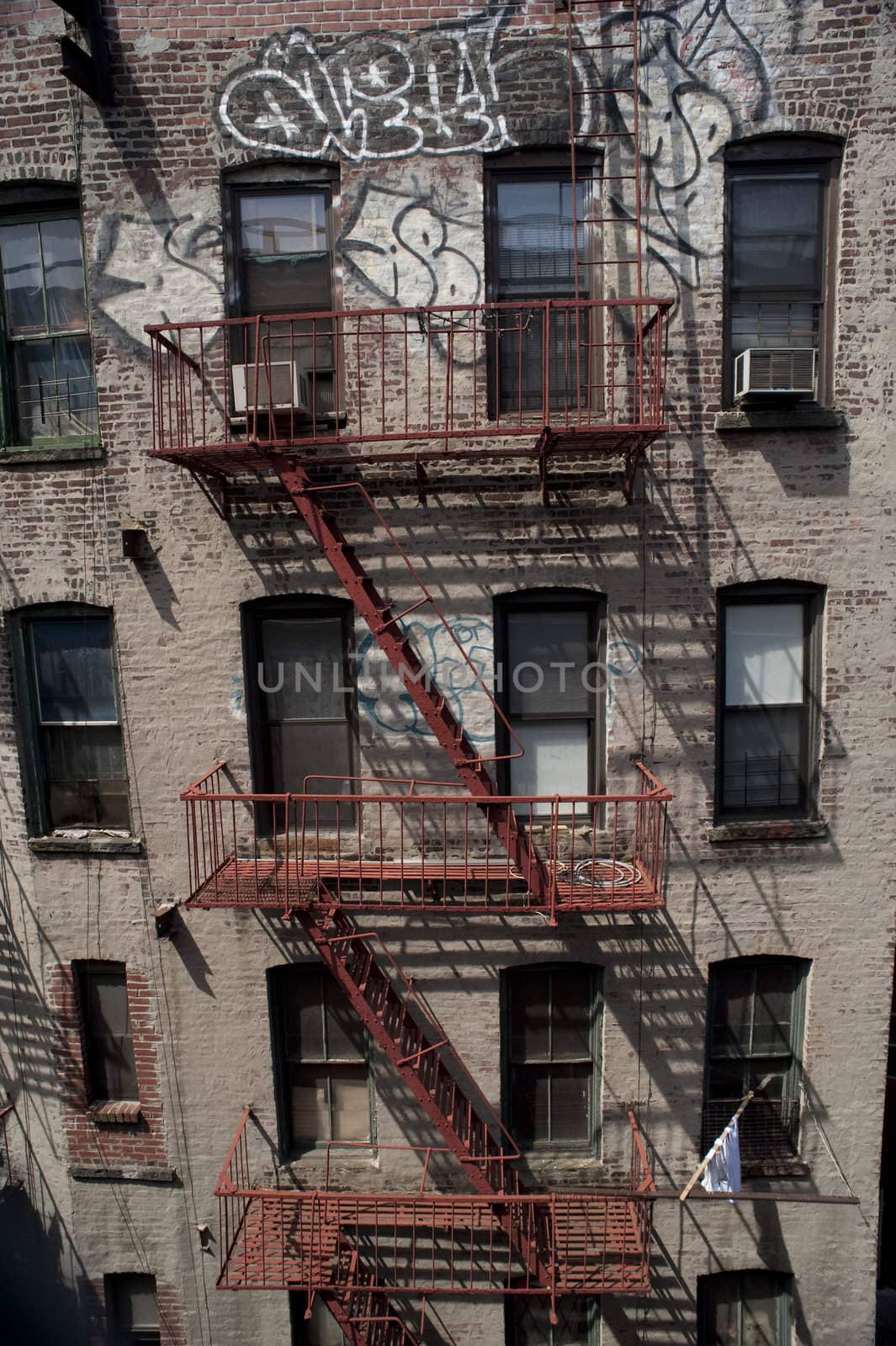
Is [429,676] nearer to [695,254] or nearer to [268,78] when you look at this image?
[695,254]

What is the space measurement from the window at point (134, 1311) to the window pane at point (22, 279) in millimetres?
8532

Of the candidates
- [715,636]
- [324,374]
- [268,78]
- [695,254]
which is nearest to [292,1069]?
[715,636]

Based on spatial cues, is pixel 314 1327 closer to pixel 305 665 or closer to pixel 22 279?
pixel 305 665

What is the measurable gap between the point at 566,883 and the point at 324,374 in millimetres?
4438

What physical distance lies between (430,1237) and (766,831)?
449cm

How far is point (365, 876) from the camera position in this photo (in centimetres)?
576

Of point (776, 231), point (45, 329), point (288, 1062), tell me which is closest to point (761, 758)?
point (776, 231)

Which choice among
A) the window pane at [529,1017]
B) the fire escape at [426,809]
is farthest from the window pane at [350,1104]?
the window pane at [529,1017]

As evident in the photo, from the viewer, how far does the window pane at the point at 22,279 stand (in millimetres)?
6234

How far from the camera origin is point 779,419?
5.86m

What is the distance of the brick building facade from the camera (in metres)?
5.72

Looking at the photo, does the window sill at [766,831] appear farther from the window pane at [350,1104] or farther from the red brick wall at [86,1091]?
the red brick wall at [86,1091]

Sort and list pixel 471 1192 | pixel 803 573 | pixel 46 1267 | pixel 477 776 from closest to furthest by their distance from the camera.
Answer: pixel 477 776
pixel 803 573
pixel 471 1192
pixel 46 1267

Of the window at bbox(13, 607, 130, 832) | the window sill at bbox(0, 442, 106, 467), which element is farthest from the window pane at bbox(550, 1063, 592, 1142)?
the window sill at bbox(0, 442, 106, 467)
